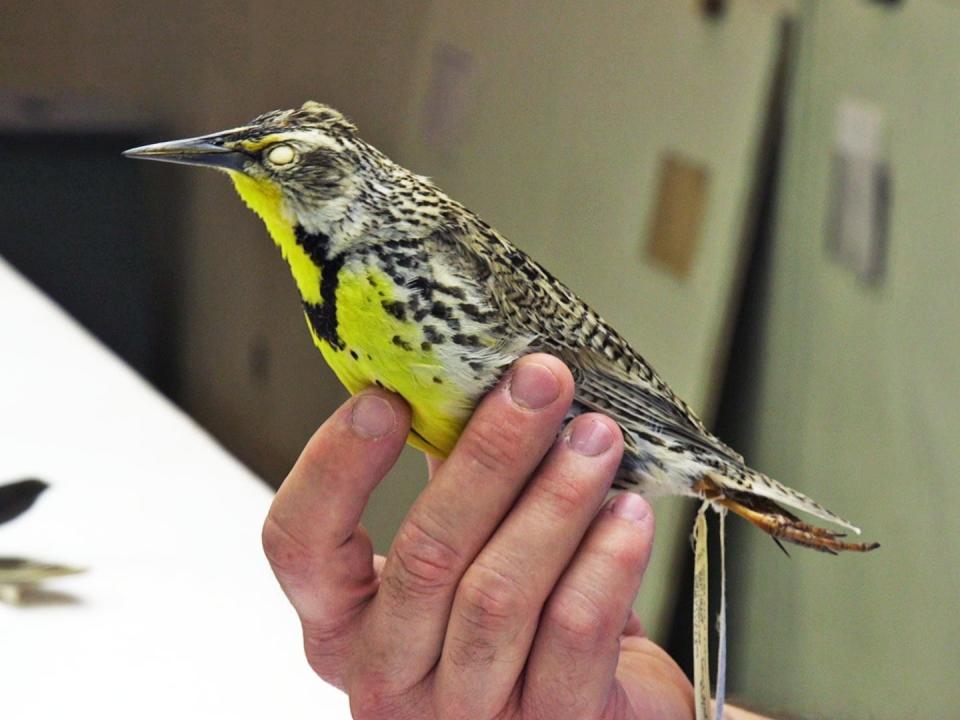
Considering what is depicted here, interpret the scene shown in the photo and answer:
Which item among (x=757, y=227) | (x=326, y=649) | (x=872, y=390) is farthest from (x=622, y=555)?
(x=757, y=227)

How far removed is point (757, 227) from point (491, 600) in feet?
3.59

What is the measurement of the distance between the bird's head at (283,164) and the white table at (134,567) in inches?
18.0

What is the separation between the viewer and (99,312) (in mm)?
2744

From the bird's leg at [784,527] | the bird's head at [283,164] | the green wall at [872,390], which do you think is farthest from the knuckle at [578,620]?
the green wall at [872,390]

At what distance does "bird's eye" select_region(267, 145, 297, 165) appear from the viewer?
0.71m

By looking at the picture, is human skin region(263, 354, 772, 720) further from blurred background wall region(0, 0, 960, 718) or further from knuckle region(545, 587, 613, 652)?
blurred background wall region(0, 0, 960, 718)

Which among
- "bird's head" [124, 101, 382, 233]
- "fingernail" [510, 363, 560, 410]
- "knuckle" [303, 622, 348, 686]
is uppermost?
"bird's head" [124, 101, 382, 233]

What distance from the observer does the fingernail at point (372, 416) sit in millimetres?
712

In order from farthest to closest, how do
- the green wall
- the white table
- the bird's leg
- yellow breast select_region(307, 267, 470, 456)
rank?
the green wall, the white table, the bird's leg, yellow breast select_region(307, 267, 470, 456)

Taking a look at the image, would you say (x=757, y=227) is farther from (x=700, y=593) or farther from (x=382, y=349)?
(x=382, y=349)

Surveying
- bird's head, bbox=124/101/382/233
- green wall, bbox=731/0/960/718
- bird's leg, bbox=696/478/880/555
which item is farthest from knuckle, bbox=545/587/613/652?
green wall, bbox=731/0/960/718

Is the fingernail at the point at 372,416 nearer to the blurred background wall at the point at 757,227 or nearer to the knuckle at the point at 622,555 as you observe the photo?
the knuckle at the point at 622,555

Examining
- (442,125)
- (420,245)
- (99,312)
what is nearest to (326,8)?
(442,125)

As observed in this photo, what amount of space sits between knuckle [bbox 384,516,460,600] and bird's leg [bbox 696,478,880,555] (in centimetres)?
16
